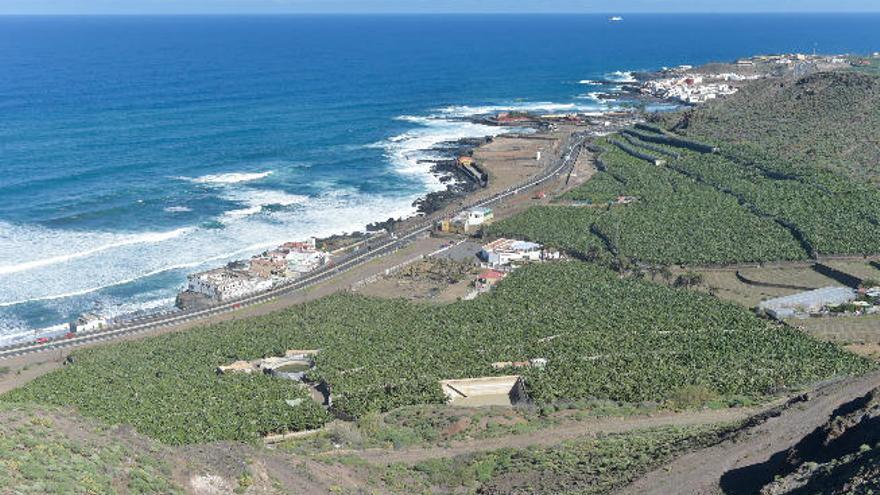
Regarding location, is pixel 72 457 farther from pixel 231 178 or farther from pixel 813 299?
pixel 231 178

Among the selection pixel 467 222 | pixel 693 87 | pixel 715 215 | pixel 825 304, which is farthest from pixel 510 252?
pixel 693 87

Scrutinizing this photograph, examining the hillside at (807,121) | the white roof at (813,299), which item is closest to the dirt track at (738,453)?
the white roof at (813,299)

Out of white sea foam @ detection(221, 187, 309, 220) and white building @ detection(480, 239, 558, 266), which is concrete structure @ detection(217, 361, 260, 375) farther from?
white sea foam @ detection(221, 187, 309, 220)

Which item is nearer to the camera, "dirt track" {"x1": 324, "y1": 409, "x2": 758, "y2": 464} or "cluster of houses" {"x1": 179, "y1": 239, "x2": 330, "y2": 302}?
"dirt track" {"x1": 324, "y1": 409, "x2": 758, "y2": 464}

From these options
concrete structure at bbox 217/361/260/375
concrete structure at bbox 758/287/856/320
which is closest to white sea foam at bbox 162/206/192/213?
concrete structure at bbox 217/361/260/375

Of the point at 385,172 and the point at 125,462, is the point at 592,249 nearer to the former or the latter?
the point at 385,172

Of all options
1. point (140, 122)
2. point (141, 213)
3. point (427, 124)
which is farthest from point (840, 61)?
point (141, 213)
